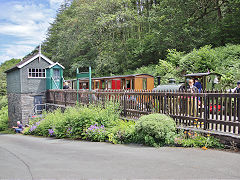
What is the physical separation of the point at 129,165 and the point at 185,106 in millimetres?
3391

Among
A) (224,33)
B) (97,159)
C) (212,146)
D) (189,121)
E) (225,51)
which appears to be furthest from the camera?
(224,33)

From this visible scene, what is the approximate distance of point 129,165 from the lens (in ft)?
16.4

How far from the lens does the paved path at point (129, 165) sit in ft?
14.2

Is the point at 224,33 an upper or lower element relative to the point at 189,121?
upper

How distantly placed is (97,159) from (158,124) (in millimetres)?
2195

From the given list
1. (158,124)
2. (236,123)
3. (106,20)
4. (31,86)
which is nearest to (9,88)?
(31,86)

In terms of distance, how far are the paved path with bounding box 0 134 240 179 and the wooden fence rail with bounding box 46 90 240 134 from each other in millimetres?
1144

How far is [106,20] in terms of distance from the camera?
3161cm

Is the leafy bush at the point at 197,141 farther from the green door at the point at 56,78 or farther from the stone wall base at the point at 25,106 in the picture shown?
the stone wall base at the point at 25,106

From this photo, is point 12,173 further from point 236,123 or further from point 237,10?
point 237,10

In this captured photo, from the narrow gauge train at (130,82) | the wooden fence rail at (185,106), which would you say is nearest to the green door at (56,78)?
the narrow gauge train at (130,82)

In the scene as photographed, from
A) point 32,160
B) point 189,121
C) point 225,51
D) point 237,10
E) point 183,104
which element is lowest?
point 32,160

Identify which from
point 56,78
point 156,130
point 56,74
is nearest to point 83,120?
point 156,130

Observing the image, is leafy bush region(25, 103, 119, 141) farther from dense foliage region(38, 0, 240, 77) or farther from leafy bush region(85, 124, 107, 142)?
dense foliage region(38, 0, 240, 77)
